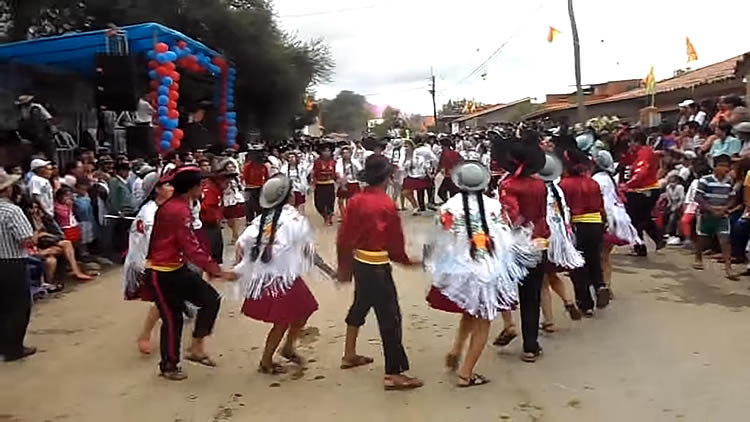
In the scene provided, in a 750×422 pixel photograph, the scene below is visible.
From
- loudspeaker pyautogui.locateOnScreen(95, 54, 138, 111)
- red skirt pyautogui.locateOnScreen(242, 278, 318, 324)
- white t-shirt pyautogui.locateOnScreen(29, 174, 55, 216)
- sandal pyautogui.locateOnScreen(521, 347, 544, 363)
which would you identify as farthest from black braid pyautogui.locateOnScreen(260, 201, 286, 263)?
loudspeaker pyautogui.locateOnScreen(95, 54, 138, 111)

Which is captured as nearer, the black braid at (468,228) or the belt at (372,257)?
the black braid at (468,228)

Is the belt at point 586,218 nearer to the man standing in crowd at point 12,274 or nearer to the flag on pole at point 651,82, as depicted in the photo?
the man standing in crowd at point 12,274

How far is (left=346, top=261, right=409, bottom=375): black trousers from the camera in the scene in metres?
6.03

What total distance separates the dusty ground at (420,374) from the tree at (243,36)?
689 inches

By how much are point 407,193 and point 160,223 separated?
38.5ft

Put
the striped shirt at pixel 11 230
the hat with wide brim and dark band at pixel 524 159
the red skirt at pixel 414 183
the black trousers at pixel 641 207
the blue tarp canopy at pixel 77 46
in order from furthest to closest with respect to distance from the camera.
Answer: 1. the red skirt at pixel 414 183
2. the blue tarp canopy at pixel 77 46
3. the black trousers at pixel 641 207
4. the striped shirt at pixel 11 230
5. the hat with wide brim and dark band at pixel 524 159

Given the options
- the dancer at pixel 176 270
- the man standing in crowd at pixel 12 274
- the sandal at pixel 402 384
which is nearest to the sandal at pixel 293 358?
the dancer at pixel 176 270

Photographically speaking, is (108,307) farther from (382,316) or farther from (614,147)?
(614,147)

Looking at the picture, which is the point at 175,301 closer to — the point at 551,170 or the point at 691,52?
the point at 551,170

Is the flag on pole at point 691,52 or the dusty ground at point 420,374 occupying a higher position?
the flag on pole at point 691,52

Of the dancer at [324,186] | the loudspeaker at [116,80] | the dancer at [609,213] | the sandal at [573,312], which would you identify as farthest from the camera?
the dancer at [324,186]

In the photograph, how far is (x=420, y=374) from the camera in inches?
251

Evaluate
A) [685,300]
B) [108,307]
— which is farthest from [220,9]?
[685,300]

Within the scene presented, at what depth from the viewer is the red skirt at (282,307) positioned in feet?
20.4
